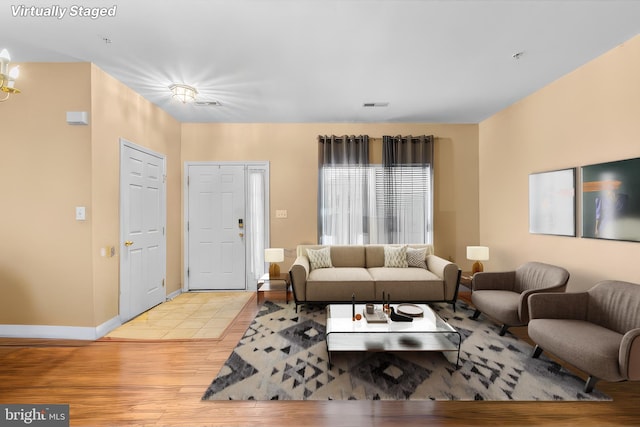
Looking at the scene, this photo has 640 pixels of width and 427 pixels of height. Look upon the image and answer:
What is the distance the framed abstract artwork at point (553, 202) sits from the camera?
316 centimetres

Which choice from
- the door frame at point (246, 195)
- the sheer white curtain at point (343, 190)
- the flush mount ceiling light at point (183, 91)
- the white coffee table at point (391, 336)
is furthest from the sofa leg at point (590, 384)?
the flush mount ceiling light at point (183, 91)

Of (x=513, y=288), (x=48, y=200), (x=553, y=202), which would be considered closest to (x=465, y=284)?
(x=513, y=288)

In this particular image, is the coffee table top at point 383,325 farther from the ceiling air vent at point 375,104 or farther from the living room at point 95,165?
the ceiling air vent at point 375,104

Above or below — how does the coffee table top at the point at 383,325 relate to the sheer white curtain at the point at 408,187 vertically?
below

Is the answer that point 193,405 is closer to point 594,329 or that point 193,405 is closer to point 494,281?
point 594,329

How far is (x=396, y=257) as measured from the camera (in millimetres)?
4340

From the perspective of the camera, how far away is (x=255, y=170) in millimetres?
4910

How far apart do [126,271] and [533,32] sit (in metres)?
5.15

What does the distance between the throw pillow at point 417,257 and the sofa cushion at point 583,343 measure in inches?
72.5

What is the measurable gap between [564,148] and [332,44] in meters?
3.02

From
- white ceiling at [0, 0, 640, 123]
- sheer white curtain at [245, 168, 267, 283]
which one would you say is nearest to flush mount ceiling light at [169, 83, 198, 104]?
white ceiling at [0, 0, 640, 123]

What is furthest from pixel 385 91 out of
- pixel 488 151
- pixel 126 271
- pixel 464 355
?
pixel 126 271

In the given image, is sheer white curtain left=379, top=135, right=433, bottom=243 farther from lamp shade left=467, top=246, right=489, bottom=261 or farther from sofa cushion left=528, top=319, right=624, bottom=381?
sofa cushion left=528, top=319, right=624, bottom=381

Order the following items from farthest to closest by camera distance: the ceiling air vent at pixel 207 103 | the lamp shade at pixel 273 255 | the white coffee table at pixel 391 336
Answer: the lamp shade at pixel 273 255 < the ceiling air vent at pixel 207 103 < the white coffee table at pixel 391 336
